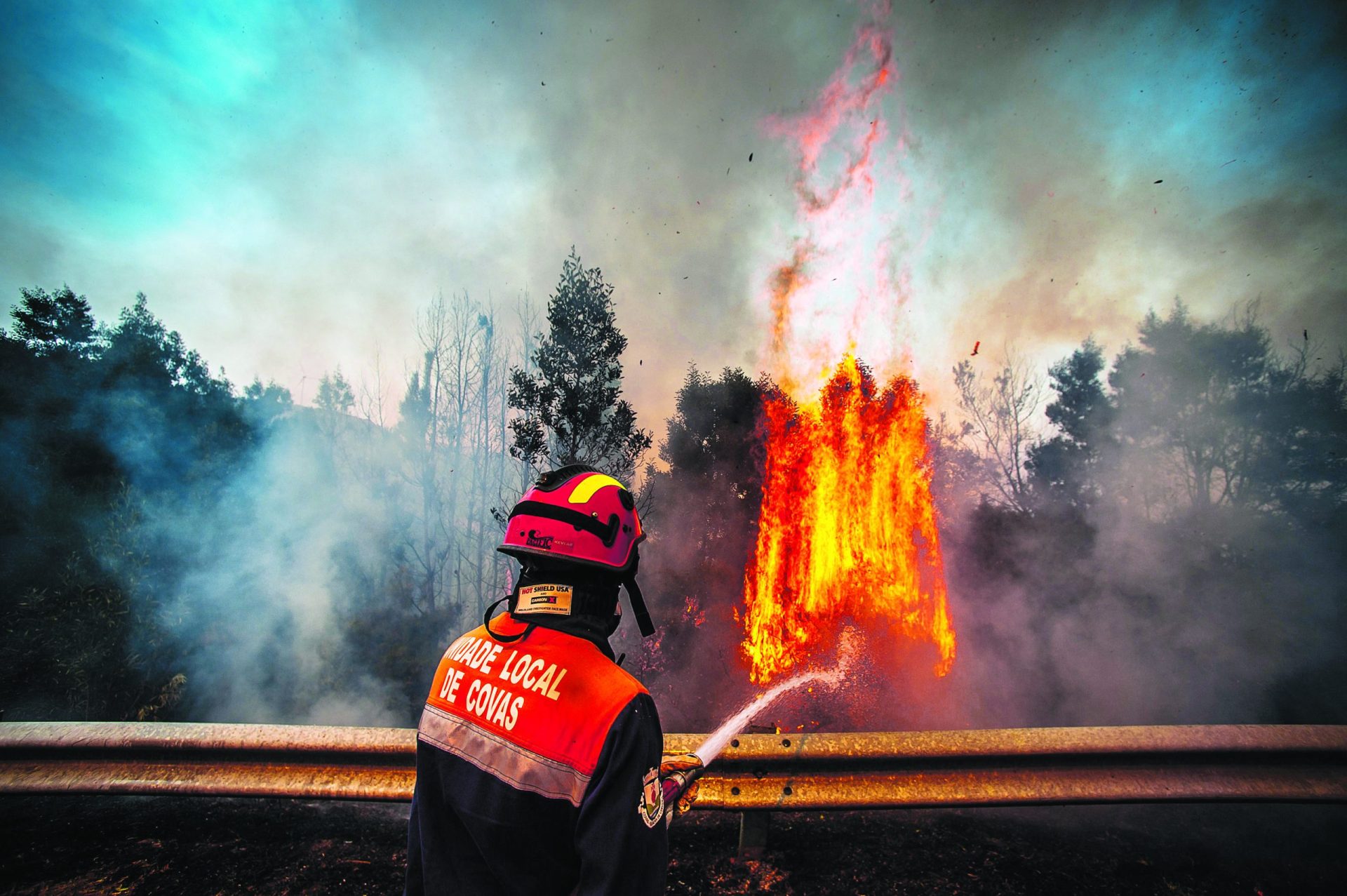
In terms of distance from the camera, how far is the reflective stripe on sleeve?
4.57 ft

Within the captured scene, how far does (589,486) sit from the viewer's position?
183 centimetres

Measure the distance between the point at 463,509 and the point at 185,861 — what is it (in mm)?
21497

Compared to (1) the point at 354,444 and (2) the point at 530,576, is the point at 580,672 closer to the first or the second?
(2) the point at 530,576

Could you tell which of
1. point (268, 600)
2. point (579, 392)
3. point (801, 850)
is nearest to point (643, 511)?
point (579, 392)

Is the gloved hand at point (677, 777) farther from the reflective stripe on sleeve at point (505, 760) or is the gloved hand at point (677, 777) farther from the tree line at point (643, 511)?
the tree line at point (643, 511)

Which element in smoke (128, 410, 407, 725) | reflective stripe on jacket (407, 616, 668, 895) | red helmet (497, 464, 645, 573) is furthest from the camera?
smoke (128, 410, 407, 725)

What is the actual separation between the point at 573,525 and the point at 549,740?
640 mm

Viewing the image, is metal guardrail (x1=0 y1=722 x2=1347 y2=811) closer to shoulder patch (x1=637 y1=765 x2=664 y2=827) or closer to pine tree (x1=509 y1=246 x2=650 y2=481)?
shoulder patch (x1=637 y1=765 x2=664 y2=827)

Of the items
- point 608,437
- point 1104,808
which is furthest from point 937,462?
point 1104,808

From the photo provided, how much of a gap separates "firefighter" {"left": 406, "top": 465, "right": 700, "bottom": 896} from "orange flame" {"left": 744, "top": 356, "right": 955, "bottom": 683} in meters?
10.2

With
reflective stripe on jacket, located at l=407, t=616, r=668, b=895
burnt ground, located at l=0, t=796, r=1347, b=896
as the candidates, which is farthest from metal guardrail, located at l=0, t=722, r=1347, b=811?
reflective stripe on jacket, located at l=407, t=616, r=668, b=895

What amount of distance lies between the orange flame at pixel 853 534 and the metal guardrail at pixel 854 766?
7221 mm

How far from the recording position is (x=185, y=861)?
9.09 feet

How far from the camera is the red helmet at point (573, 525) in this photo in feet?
5.47
